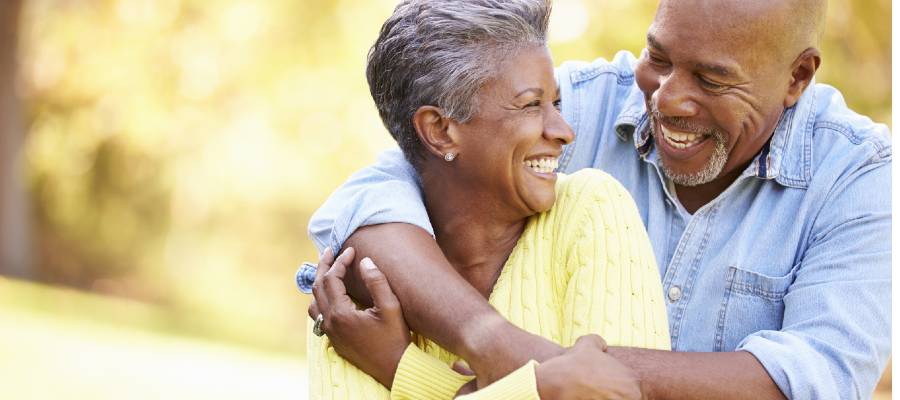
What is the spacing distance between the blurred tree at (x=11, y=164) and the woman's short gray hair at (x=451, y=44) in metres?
10.2

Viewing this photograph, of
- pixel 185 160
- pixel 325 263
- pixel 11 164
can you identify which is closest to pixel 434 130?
pixel 325 263

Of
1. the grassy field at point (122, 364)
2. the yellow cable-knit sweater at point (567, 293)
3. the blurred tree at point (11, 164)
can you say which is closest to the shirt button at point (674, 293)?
the yellow cable-knit sweater at point (567, 293)

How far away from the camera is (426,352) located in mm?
2582

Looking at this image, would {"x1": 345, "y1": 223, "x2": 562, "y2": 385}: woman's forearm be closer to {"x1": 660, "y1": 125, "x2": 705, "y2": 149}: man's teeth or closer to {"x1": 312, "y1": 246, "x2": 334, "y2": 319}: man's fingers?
{"x1": 312, "y1": 246, "x2": 334, "y2": 319}: man's fingers

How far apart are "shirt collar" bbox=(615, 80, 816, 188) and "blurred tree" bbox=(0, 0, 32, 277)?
998cm

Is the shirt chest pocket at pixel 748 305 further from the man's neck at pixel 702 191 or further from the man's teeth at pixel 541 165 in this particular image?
the man's teeth at pixel 541 165

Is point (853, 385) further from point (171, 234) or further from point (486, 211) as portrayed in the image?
point (171, 234)

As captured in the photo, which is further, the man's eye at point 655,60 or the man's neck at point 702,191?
the man's neck at point 702,191

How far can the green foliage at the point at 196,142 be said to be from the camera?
10.3 m

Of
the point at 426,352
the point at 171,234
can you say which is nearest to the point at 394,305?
the point at 426,352

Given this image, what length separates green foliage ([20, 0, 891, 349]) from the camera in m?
10.3

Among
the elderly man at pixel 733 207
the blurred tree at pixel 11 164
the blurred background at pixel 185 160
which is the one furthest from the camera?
the blurred tree at pixel 11 164

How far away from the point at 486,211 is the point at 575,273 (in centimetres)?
29

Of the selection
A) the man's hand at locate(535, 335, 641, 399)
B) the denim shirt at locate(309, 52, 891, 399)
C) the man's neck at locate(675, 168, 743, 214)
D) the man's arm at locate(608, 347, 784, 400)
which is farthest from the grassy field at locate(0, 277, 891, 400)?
the man's hand at locate(535, 335, 641, 399)
